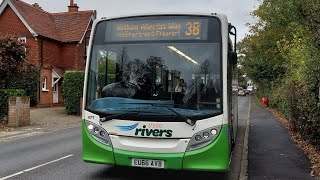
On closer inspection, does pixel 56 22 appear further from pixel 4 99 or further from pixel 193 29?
pixel 193 29

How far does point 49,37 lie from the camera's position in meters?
34.7

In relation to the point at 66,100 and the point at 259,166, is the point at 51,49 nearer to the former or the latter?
the point at 66,100

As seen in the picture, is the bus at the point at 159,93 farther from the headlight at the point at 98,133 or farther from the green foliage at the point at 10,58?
the green foliage at the point at 10,58

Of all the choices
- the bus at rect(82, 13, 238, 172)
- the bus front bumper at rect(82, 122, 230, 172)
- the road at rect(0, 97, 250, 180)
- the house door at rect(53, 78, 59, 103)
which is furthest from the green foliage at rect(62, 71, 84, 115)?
the bus front bumper at rect(82, 122, 230, 172)

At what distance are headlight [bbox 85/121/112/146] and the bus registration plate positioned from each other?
0.56 metres

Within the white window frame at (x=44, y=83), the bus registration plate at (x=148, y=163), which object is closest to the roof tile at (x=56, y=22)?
the white window frame at (x=44, y=83)

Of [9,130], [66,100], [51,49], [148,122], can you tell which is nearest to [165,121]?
[148,122]

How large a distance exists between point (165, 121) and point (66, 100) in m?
20.6

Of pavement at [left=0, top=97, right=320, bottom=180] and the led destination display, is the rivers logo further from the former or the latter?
pavement at [left=0, top=97, right=320, bottom=180]

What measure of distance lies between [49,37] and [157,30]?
28.8 metres

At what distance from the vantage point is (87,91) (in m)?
7.66

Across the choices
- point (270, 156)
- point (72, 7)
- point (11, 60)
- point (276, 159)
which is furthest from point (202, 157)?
point (72, 7)

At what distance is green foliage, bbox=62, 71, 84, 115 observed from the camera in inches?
1040

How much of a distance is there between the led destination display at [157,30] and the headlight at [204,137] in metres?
1.60
